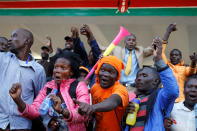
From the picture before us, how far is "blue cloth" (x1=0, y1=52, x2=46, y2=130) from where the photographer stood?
86.7 inches

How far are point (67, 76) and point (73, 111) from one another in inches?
17.6

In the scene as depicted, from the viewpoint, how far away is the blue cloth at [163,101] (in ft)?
6.49

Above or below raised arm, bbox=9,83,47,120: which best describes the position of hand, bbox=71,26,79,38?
above

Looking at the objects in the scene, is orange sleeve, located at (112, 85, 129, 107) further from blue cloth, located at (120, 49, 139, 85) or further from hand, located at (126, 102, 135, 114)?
blue cloth, located at (120, 49, 139, 85)

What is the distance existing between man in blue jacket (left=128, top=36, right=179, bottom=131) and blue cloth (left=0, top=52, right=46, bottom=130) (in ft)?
3.12

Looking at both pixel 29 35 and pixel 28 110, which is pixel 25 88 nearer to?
pixel 28 110

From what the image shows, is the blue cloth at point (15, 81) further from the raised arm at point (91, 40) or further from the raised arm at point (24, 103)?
the raised arm at point (91, 40)

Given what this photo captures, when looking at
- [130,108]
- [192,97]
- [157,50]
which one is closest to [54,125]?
[130,108]

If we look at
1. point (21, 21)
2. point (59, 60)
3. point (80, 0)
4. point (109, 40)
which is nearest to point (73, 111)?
point (59, 60)

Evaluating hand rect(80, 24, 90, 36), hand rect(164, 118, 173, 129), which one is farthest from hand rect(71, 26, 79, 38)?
hand rect(164, 118, 173, 129)

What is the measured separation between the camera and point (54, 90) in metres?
2.21

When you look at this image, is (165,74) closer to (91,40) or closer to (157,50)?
(157,50)

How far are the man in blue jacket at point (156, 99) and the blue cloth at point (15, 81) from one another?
0.95 metres

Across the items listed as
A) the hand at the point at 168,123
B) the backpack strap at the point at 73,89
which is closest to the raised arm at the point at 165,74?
the hand at the point at 168,123
